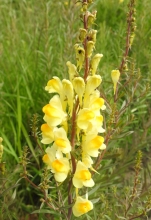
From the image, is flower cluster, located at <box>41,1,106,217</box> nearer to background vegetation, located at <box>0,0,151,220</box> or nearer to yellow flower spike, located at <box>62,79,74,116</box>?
yellow flower spike, located at <box>62,79,74,116</box>

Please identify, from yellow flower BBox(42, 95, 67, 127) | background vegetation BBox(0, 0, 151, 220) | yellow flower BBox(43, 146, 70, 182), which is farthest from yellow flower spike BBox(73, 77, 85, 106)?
background vegetation BBox(0, 0, 151, 220)

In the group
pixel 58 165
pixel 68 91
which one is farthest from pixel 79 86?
pixel 58 165

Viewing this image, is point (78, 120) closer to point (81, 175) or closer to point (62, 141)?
point (62, 141)

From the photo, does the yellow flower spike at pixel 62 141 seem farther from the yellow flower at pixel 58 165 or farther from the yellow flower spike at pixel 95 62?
the yellow flower spike at pixel 95 62

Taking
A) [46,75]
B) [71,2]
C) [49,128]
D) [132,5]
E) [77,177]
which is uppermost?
[71,2]

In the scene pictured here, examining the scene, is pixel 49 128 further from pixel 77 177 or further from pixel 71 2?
pixel 71 2

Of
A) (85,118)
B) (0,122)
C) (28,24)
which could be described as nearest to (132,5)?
(85,118)

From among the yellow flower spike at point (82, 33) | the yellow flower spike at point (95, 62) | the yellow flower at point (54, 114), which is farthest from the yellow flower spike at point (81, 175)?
the yellow flower spike at point (82, 33)
